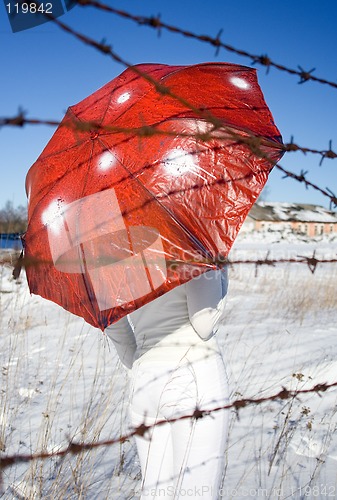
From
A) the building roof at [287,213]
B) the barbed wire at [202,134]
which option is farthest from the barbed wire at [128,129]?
the building roof at [287,213]

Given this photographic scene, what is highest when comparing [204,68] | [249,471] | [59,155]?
[204,68]

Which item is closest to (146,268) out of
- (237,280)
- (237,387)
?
(237,387)

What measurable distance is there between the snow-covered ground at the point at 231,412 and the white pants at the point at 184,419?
681mm

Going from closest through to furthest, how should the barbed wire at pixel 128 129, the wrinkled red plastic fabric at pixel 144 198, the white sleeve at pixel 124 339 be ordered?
1. the barbed wire at pixel 128 129
2. the wrinkled red plastic fabric at pixel 144 198
3. the white sleeve at pixel 124 339

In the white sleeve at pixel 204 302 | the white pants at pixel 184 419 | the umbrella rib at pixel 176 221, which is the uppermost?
the umbrella rib at pixel 176 221

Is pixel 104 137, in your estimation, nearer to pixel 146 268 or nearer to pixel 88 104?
pixel 88 104

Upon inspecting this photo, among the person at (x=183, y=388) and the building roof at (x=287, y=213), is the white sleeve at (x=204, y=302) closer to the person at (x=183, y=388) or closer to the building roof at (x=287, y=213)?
the person at (x=183, y=388)

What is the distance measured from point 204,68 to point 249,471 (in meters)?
2.38

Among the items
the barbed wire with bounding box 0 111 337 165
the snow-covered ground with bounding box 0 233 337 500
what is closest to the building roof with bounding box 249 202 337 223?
the snow-covered ground with bounding box 0 233 337 500

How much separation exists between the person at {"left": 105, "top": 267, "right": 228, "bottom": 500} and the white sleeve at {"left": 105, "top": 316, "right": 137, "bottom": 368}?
5.1 inches

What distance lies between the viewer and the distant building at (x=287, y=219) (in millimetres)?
44719

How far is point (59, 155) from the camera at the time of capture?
156cm

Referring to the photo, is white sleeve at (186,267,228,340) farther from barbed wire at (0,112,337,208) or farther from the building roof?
the building roof

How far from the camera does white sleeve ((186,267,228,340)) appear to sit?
4.66ft
